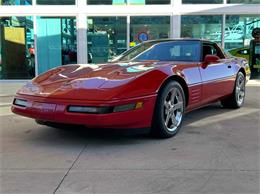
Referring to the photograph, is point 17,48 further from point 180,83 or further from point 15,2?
point 180,83

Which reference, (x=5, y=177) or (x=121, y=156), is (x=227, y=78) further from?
(x=5, y=177)

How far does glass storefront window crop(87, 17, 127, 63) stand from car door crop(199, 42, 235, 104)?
5.80 meters

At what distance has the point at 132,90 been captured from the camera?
14.0 ft

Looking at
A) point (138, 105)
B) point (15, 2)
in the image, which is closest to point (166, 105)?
A: point (138, 105)

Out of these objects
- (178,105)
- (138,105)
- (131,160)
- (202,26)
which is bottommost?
(131,160)

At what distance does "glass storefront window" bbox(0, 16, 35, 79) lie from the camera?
11.9 m

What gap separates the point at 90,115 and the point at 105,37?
26.6 ft

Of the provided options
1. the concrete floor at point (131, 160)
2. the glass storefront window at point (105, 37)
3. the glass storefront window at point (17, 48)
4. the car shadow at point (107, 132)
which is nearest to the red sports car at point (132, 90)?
the car shadow at point (107, 132)

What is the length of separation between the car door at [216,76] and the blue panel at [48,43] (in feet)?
22.4

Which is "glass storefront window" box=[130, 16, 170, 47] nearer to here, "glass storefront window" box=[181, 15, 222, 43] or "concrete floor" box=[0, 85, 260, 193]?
"glass storefront window" box=[181, 15, 222, 43]

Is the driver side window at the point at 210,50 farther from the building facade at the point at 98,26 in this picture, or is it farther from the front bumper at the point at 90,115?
the building facade at the point at 98,26

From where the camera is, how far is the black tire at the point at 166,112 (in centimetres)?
458

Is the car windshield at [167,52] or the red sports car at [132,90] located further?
the car windshield at [167,52]

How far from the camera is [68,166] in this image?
375cm
